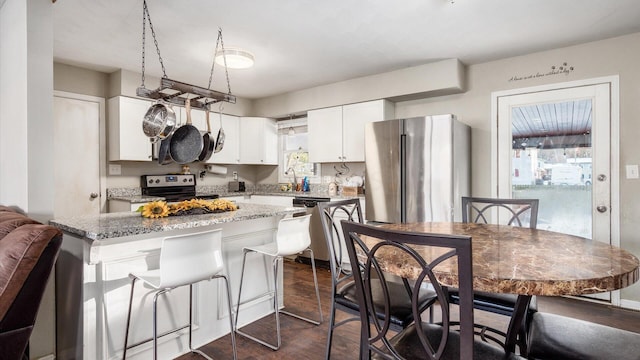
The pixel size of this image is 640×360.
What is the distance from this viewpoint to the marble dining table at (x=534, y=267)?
0.97 metres

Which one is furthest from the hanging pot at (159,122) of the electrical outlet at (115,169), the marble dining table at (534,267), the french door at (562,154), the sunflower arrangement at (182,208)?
the french door at (562,154)

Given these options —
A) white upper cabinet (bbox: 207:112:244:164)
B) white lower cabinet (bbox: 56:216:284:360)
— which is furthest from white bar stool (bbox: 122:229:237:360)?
white upper cabinet (bbox: 207:112:244:164)

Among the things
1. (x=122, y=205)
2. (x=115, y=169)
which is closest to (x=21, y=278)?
(x=122, y=205)

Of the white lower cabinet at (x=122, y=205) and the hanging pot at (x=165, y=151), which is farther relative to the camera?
the white lower cabinet at (x=122, y=205)

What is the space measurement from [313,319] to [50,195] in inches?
78.0

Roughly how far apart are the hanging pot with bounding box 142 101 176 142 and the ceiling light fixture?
41.9 inches

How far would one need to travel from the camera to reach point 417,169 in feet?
10.9

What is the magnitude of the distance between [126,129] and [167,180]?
2.81ft

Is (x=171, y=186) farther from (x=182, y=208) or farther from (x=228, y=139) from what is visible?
(x=182, y=208)

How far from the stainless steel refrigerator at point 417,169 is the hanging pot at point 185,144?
190cm

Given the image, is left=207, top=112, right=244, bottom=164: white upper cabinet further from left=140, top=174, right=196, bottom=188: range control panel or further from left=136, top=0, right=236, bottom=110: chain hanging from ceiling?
left=136, top=0, right=236, bottom=110: chain hanging from ceiling

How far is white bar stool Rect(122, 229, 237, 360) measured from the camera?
5.56 feet

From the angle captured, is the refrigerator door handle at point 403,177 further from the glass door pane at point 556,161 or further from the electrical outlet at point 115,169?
the electrical outlet at point 115,169

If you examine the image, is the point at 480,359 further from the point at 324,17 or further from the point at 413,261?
the point at 324,17
